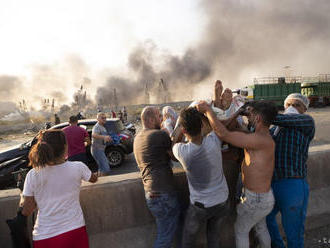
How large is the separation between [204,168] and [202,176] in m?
0.08

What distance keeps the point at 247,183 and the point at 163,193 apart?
0.75 m

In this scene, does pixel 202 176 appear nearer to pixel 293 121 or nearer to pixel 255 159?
pixel 255 159

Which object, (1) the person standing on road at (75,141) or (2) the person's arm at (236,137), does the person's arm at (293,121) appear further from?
(1) the person standing on road at (75,141)

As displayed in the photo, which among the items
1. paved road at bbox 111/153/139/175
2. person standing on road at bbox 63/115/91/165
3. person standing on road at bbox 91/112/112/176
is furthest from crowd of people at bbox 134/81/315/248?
paved road at bbox 111/153/139/175

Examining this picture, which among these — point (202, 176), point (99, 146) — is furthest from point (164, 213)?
point (99, 146)

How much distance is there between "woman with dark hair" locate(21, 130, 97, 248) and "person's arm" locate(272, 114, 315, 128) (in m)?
1.78

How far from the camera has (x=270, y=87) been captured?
25.3m

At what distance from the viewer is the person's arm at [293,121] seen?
205cm

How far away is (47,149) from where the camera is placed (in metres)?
1.62

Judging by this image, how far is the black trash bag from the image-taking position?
69.0 inches

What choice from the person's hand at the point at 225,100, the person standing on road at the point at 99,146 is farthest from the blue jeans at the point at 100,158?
the person's hand at the point at 225,100

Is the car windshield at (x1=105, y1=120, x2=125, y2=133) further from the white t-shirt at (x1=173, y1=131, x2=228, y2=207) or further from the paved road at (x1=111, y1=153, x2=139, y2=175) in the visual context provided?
the white t-shirt at (x1=173, y1=131, x2=228, y2=207)

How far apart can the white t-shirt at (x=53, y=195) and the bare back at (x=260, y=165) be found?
1433 millimetres

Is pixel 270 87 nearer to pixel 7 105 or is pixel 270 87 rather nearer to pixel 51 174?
pixel 51 174
